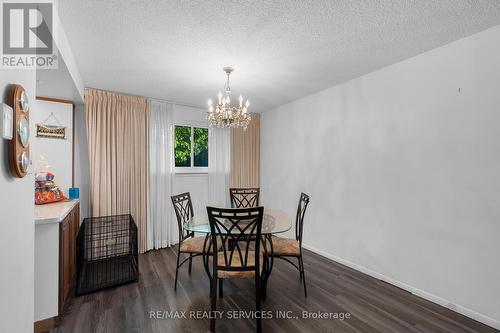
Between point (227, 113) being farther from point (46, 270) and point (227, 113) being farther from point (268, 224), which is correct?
point (46, 270)

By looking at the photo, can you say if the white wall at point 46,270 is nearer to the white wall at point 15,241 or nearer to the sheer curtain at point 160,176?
the white wall at point 15,241

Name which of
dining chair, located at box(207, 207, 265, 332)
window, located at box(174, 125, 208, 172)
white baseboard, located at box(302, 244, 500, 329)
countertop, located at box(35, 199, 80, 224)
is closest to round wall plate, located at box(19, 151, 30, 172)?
countertop, located at box(35, 199, 80, 224)

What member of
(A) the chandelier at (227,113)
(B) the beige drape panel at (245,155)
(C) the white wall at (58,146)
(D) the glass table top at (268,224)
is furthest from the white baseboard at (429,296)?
(C) the white wall at (58,146)

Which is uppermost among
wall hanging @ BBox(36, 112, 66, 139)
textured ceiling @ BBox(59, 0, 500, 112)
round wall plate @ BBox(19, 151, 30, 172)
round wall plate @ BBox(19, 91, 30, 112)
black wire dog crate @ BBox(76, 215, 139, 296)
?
textured ceiling @ BBox(59, 0, 500, 112)

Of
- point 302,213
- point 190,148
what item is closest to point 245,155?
point 190,148

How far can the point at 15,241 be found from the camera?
3.45ft

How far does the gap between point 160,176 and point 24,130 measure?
2.71m

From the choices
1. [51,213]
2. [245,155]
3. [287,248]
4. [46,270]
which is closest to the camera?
[46,270]

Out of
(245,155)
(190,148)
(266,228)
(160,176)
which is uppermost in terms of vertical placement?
(190,148)

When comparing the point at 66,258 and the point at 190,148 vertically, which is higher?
the point at 190,148

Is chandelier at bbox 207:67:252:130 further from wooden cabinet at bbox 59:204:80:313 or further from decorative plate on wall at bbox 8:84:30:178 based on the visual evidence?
wooden cabinet at bbox 59:204:80:313

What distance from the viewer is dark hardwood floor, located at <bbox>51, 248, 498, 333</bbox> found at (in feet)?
6.25

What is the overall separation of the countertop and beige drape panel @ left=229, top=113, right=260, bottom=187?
271 cm

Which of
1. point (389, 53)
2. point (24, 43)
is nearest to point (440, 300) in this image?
point (389, 53)
